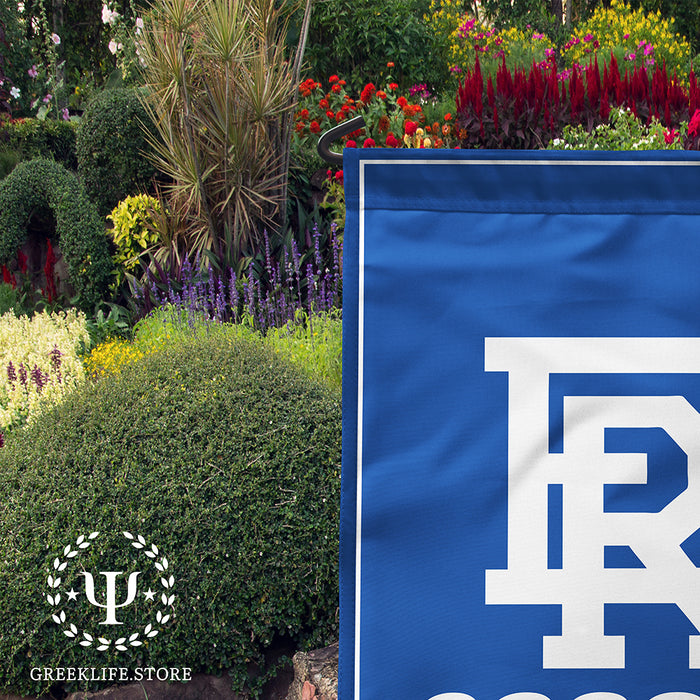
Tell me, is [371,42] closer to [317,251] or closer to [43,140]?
[43,140]

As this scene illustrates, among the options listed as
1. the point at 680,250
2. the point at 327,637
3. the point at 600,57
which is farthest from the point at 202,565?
the point at 600,57

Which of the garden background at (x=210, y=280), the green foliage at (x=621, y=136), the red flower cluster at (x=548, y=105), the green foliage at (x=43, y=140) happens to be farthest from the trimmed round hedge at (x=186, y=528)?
the green foliage at (x=43, y=140)

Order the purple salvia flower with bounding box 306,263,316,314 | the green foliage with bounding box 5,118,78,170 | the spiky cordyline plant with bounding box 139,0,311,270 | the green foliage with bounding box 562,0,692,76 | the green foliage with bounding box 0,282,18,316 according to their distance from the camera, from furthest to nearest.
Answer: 1. the green foliage with bounding box 562,0,692,76
2. the green foliage with bounding box 5,118,78,170
3. the green foliage with bounding box 0,282,18,316
4. the spiky cordyline plant with bounding box 139,0,311,270
5. the purple salvia flower with bounding box 306,263,316,314

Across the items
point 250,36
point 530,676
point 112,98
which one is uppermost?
point 250,36

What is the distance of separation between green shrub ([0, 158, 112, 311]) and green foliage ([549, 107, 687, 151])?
12.8 feet

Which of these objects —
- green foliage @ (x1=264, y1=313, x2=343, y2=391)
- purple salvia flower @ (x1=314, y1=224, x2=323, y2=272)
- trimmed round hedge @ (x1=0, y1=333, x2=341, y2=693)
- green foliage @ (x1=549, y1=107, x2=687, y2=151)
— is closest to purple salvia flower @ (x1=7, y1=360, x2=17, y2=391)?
green foliage @ (x1=264, y1=313, x2=343, y2=391)

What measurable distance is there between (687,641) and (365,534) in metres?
0.49

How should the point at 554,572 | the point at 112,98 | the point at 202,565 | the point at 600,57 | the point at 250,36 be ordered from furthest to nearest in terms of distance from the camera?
the point at 600,57 < the point at 112,98 < the point at 250,36 < the point at 202,565 < the point at 554,572

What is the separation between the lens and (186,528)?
250 cm

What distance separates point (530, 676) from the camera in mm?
1064

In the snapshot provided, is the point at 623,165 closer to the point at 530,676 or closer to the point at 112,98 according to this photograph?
the point at 530,676

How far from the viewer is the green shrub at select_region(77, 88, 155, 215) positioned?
22.1 feet

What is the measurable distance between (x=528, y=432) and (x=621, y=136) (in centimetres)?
475

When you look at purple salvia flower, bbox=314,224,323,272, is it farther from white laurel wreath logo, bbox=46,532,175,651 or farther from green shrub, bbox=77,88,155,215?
white laurel wreath logo, bbox=46,532,175,651
